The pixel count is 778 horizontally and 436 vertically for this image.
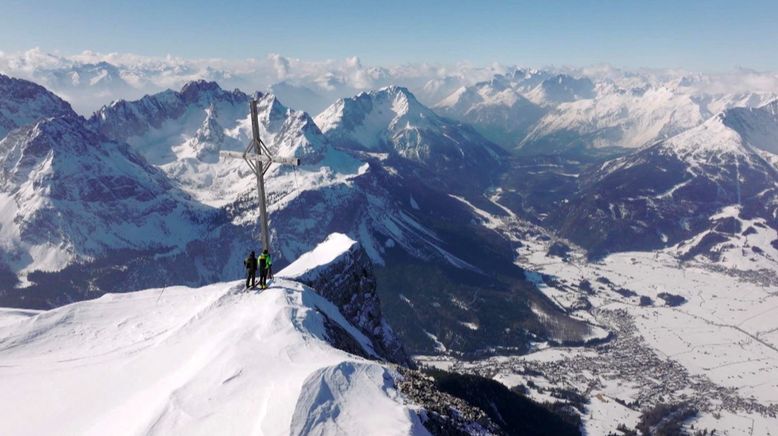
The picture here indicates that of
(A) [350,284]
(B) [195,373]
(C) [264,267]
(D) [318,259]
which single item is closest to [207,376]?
(B) [195,373]

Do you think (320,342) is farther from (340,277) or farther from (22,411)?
(340,277)

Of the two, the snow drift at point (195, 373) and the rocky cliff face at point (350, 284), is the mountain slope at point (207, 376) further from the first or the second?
the rocky cliff face at point (350, 284)

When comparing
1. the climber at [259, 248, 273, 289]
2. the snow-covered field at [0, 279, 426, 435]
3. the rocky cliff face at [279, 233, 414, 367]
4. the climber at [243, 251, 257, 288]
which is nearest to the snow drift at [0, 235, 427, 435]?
the snow-covered field at [0, 279, 426, 435]

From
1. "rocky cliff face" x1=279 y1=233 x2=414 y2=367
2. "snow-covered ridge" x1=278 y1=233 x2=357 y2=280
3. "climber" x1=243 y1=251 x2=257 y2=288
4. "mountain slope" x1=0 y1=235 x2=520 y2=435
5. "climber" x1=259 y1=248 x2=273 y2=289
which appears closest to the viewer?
"mountain slope" x1=0 y1=235 x2=520 y2=435

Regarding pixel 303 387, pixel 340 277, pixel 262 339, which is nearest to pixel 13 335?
pixel 262 339

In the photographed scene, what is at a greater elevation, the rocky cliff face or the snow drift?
the snow drift

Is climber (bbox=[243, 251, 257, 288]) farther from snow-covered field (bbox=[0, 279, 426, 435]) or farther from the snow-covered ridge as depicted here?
the snow-covered ridge

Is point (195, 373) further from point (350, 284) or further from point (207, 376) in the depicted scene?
point (350, 284)
